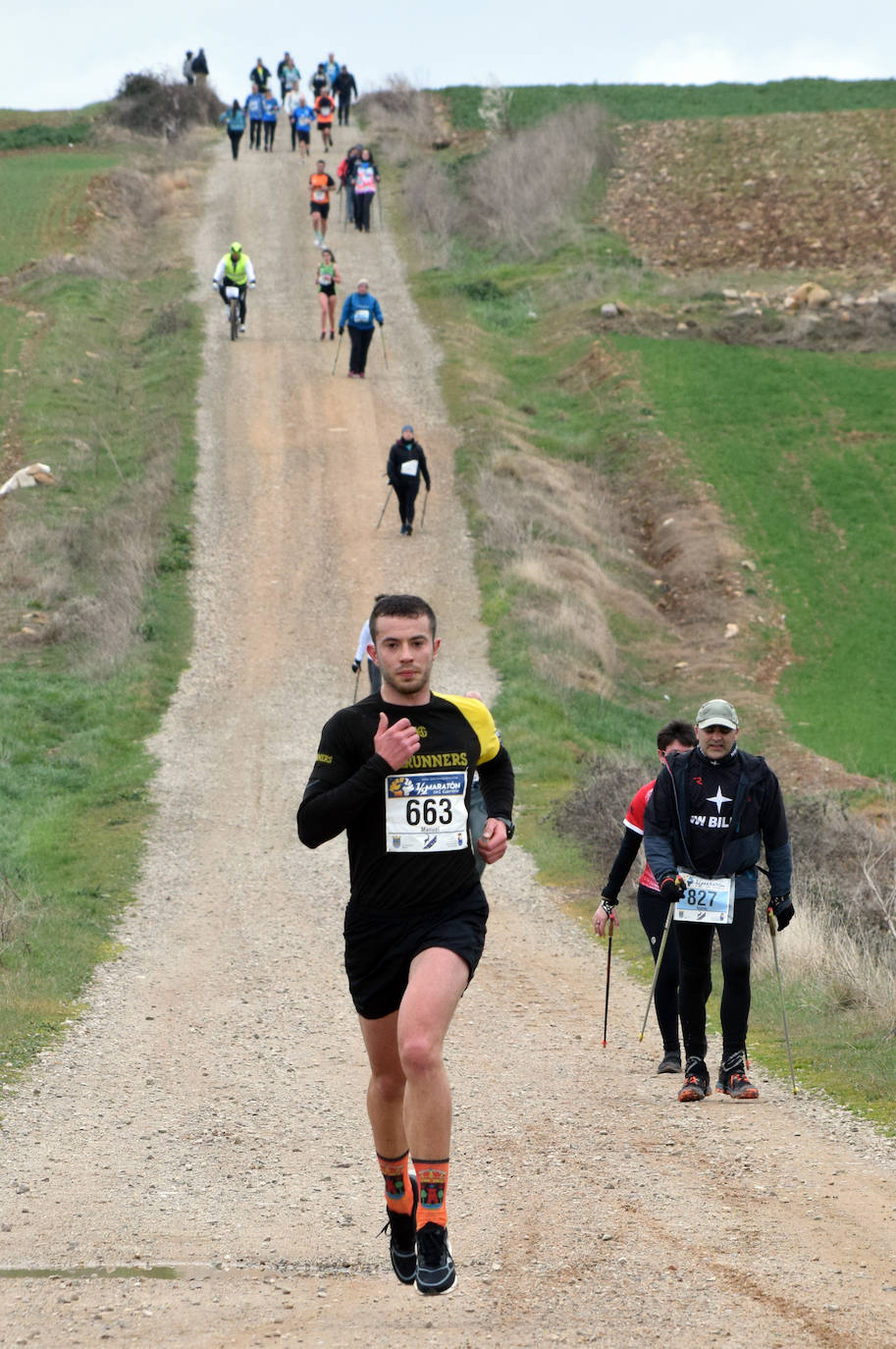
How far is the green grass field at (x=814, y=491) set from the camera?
2391 cm

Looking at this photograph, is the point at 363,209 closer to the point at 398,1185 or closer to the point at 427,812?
the point at 427,812

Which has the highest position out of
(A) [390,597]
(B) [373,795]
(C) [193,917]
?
(A) [390,597]

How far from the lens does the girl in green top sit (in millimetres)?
34594

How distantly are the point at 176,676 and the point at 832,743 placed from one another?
930cm

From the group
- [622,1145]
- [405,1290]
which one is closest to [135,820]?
[622,1145]

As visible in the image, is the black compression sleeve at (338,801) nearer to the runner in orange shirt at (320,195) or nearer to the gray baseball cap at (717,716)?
the gray baseball cap at (717,716)

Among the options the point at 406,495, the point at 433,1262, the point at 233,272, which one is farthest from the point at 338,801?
the point at 233,272

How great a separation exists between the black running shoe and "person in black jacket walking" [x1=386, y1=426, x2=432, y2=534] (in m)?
19.6

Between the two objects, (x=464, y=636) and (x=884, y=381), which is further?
(x=884, y=381)

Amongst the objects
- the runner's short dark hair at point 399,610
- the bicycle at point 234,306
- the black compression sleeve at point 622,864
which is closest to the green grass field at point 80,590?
the bicycle at point 234,306

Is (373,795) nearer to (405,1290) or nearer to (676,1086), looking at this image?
(405,1290)

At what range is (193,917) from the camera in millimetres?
13102

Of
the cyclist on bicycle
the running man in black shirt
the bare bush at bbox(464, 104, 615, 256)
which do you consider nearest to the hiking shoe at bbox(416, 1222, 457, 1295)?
the running man in black shirt

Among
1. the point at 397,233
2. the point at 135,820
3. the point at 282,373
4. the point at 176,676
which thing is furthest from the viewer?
the point at 397,233
